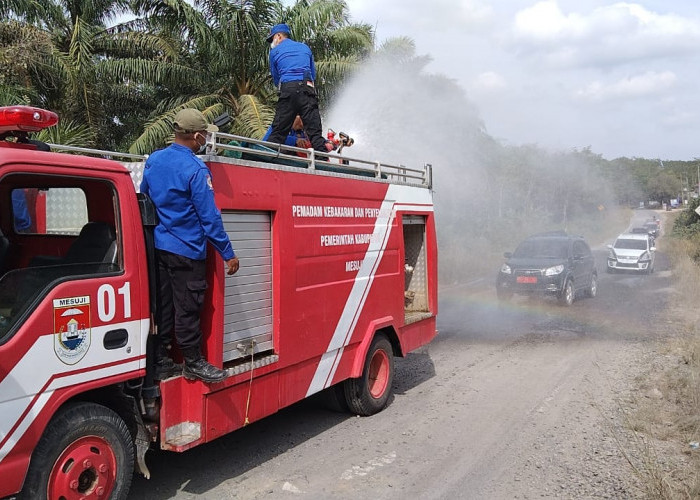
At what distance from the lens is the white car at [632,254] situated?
2364 cm

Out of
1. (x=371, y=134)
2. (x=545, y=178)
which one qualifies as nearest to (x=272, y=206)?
(x=371, y=134)

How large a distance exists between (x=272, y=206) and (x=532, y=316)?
31.5ft

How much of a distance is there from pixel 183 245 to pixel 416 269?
4.09 m

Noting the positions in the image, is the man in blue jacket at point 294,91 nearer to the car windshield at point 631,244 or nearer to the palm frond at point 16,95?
the palm frond at point 16,95

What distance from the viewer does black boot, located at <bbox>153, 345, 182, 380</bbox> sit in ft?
12.8

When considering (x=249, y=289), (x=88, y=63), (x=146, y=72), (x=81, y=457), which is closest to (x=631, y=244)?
(x=146, y=72)

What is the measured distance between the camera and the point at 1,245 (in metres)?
3.67

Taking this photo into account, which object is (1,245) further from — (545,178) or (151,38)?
(545,178)

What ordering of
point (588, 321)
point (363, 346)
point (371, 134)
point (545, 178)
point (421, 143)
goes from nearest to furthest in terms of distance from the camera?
point (363, 346) < point (588, 321) < point (371, 134) < point (421, 143) < point (545, 178)

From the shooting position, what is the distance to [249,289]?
444cm

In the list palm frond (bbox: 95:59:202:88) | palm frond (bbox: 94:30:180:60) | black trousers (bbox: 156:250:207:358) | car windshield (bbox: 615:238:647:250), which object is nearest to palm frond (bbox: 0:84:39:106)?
palm frond (bbox: 95:59:202:88)

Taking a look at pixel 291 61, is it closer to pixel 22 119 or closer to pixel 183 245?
pixel 183 245

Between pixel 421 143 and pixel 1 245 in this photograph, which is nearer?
pixel 1 245

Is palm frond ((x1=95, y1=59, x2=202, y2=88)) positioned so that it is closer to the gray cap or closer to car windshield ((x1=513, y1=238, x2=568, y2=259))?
car windshield ((x1=513, y1=238, x2=568, y2=259))
